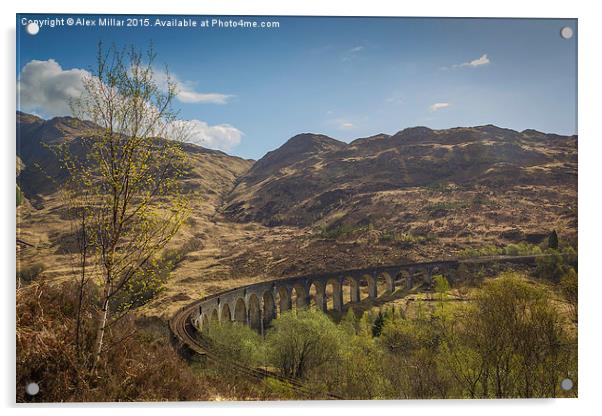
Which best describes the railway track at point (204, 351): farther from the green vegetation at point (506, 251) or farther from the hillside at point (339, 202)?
the green vegetation at point (506, 251)

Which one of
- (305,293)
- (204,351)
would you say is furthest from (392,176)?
(204,351)

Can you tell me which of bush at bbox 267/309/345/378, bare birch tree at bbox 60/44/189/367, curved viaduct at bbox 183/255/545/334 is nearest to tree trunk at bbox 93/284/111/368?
bare birch tree at bbox 60/44/189/367

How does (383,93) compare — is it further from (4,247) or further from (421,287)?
(421,287)

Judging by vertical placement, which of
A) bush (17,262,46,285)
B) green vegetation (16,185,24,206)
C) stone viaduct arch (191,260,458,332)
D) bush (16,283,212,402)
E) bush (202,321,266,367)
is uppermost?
green vegetation (16,185,24,206)

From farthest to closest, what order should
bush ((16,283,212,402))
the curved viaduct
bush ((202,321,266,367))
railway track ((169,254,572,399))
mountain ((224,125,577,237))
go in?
the curved viaduct
mountain ((224,125,577,237))
bush ((202,321,266,367))
railway track ((169,254,572,399))
bush ((16,283,212,402))

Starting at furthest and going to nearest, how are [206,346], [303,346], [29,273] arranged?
[206,346] → [303,346] → [29,273]

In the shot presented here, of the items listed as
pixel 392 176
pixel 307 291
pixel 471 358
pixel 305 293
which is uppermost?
pixel 392 176

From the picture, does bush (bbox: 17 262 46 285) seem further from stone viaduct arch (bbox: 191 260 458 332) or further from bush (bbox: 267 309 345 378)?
stone viaduct arch (bbox: 191 260 458 332)

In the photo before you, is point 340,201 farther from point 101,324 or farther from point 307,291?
point 101,324
